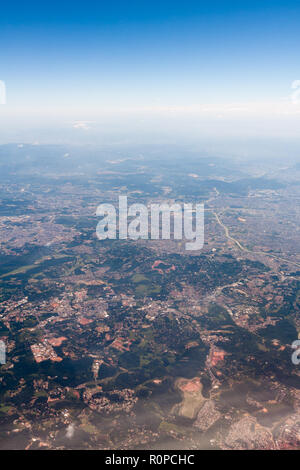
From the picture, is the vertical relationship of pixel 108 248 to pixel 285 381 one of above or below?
above

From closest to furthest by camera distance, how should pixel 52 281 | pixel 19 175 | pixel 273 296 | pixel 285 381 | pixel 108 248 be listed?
1. pixel 285 381
2. pixel 273 296
3. pixel 52 281
4. pixel 108 248
5. pixel 19 175

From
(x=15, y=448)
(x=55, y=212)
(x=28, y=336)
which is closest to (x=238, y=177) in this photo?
(x=55, y=212)

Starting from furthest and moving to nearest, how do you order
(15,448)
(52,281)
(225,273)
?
(225,273) → (52,281) → (15,448)

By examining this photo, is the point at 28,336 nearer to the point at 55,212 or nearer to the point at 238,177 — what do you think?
the point at 55,212

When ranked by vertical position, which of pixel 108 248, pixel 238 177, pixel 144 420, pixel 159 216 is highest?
pixel 238 177

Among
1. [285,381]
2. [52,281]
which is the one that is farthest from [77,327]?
[285,381]

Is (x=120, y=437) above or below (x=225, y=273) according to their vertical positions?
below

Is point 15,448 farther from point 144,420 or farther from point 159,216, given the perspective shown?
point 159,216

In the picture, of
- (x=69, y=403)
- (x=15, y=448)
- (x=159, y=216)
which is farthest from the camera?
(x=159, y=216)

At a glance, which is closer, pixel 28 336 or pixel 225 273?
pixel 28 336
